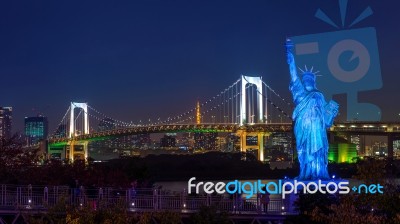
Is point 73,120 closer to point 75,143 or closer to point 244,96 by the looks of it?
point 75,143

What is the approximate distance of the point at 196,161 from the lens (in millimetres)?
68000

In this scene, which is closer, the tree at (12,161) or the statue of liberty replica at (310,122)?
the statue of liberty replica at (310,122)

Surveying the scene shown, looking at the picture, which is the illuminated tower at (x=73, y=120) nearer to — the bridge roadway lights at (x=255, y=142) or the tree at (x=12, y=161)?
the bridge roadway lights at (x=255, y=142)

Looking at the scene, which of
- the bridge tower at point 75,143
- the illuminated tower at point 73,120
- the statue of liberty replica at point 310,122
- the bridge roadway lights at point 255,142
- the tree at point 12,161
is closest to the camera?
the statue of liberty replica at point 310,122

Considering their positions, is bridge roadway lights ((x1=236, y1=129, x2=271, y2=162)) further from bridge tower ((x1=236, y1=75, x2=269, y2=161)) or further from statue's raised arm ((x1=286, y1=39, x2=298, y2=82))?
statue's raised arm ((x1=286, y1=39, x2=298, y2=82))

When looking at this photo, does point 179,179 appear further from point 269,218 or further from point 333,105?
point 269,218

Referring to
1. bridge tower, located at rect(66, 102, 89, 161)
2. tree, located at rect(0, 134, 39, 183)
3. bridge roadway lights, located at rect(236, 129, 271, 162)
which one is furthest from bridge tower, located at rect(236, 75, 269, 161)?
tree, located at rect(0, 134, 39, 183)

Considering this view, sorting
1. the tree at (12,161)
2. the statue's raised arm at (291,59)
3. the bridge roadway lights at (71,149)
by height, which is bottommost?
the tree at (12,161)

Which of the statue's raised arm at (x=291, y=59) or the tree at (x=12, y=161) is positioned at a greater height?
the statue's raised arm at (x=291, y=59)

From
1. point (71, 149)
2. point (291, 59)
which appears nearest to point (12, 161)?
point (291, 59)

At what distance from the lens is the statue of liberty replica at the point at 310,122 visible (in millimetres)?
23906

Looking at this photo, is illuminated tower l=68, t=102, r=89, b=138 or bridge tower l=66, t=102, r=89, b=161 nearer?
bridge tower l=66, t=102, r=89, b=161

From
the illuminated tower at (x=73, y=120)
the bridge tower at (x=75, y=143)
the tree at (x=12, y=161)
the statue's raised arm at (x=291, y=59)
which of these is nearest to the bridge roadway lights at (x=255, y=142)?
the bridge tower at (x=75, y=143)

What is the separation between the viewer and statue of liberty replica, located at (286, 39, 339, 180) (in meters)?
23.9
